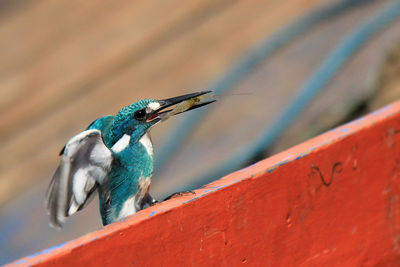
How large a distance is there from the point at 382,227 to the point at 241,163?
0.99 m

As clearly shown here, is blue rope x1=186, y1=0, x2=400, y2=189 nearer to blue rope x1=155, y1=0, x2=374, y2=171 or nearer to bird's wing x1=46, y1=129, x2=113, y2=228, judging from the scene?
blue rope x1=155, y1=0, x2=374, y2=171

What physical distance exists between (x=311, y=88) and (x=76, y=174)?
5.18 ft

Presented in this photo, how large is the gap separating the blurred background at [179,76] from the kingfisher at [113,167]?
1.09 meters

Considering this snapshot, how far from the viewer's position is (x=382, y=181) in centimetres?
201

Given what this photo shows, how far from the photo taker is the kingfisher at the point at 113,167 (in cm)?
168

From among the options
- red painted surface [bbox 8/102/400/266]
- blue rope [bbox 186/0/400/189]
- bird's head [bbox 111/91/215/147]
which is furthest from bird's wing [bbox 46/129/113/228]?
blue rope [bbox 186/0/400/189]

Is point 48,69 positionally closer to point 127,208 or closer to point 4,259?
point 4,259

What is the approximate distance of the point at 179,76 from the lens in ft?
18.1

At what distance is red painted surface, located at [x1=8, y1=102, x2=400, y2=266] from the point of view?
4.89 ft

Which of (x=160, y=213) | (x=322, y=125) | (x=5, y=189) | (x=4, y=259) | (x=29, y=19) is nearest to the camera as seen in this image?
(x=160, y=213)

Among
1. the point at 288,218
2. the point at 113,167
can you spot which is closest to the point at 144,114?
the point at 113,167

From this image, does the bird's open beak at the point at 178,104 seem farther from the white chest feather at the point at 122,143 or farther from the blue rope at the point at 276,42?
the blue rope at the point at 276,42

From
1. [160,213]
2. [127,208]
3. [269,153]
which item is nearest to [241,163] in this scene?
[269,153]

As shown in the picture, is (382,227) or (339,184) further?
(382,227)
